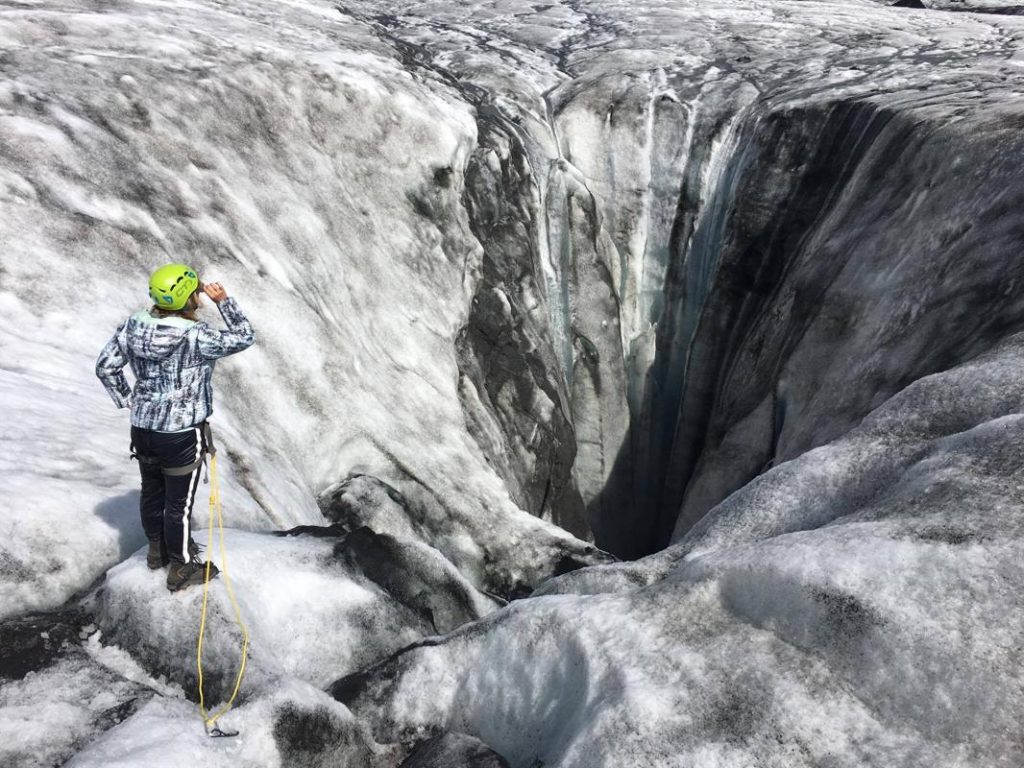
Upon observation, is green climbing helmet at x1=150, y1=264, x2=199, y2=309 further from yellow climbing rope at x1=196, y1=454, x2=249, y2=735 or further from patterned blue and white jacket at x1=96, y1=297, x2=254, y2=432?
yellow climbing rope at x1=196, y1=454, x2=249, y2=735

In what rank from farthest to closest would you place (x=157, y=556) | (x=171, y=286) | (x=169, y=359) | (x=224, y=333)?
1. (x=157, y=556)
2. (x=224, y=333)
3. (x=169, y=359)
4. (x=171, y=286)

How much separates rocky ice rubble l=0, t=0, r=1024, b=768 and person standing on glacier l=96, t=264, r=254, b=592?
470mm

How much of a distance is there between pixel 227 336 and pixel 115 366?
2.45 ft

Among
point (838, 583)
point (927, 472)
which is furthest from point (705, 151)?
point (838, 583)

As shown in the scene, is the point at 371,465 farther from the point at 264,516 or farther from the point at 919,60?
the point at 919,60

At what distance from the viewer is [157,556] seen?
467 centimetres

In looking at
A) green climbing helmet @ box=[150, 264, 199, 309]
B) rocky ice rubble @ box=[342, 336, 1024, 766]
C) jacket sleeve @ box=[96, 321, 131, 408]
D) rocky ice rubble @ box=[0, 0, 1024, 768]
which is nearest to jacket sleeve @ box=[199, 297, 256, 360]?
green climbing helmet @ box=[150, 264, 199, 309]

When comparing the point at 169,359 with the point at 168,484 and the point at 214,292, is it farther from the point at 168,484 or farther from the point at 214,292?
the point at 168,484

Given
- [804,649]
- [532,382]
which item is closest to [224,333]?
[804,649]

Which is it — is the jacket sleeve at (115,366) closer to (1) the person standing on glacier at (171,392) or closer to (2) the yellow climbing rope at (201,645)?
(1) the person standing on glacier at (171,392)

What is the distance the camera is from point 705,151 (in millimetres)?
16703

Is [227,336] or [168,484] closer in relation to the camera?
[227,336]

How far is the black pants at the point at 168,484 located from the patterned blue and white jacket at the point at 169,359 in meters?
0.08

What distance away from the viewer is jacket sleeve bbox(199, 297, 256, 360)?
14.6 feet
